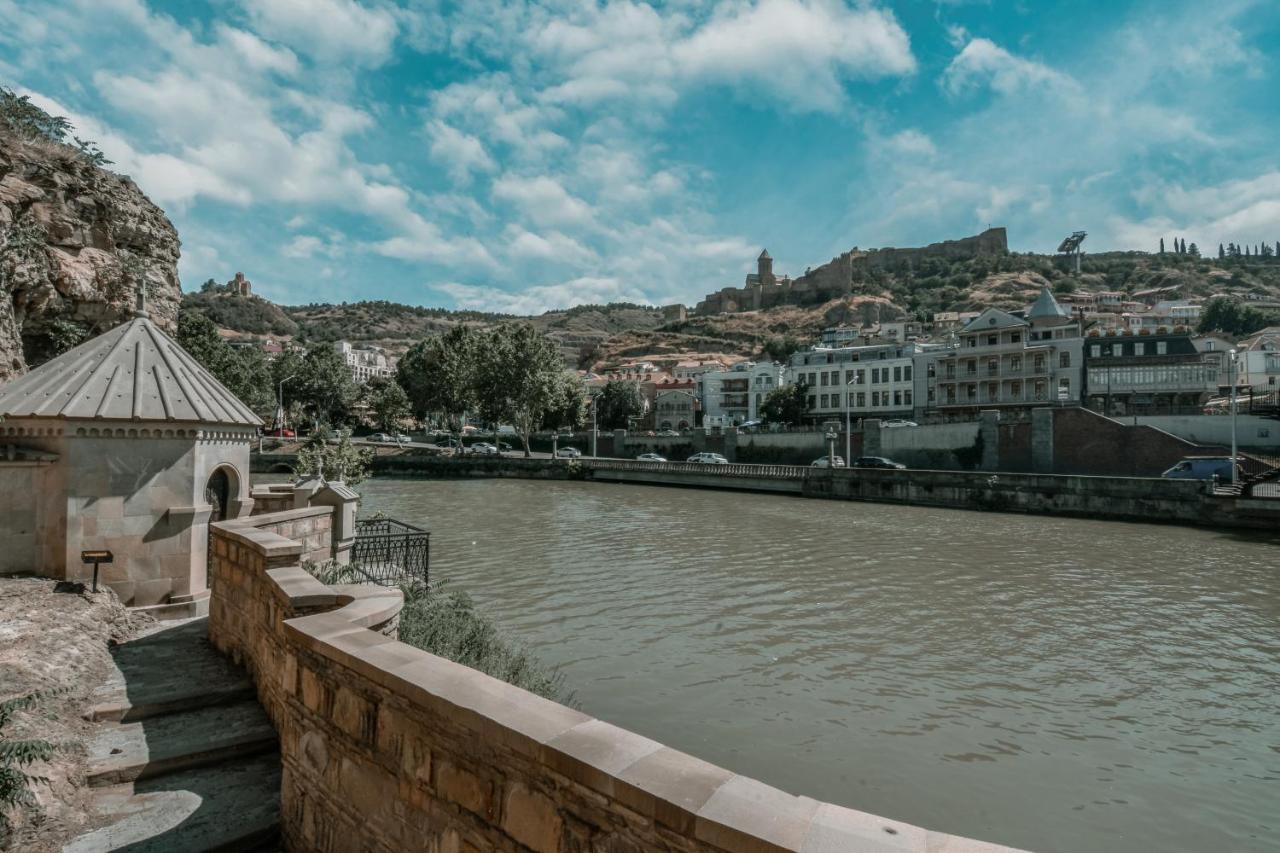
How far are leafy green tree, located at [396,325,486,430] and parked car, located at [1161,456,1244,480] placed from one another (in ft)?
161

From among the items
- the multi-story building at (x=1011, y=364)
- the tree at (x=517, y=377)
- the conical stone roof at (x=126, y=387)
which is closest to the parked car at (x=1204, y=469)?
the multi-story building at (x=1011, y=364)

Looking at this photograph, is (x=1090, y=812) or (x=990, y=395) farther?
(x=990, y=395)

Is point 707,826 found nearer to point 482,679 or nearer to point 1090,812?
point 482,679

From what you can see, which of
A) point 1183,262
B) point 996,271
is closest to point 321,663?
point 996,271

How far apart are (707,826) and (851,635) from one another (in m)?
12.0

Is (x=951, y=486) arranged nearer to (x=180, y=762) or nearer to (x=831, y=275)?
(x=180, y=762)

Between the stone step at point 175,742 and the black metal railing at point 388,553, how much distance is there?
18.6ft

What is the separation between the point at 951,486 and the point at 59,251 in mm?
40700

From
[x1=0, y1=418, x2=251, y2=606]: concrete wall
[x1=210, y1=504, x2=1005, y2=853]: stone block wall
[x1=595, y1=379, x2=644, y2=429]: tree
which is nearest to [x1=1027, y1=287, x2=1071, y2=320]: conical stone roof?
[x1=595, y1=379, x2=644, y2=429]: tree

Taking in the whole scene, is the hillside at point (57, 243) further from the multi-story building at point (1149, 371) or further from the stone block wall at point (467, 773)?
the multi-story building at point (1149, 371)

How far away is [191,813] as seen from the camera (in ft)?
Answer: 15.3

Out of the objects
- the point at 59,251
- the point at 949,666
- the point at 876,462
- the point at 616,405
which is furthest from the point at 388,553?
the point at 616,405

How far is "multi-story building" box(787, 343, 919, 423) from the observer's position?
68.9 metres

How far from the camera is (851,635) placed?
13344 mm
